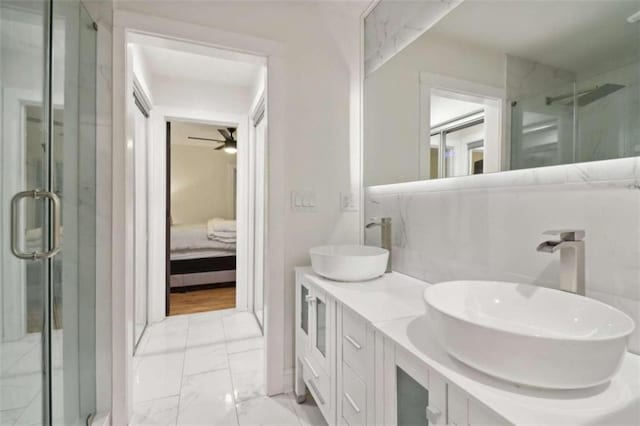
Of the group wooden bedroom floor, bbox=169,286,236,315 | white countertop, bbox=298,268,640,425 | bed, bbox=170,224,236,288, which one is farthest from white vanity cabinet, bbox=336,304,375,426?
bed, bbox=170,224,236,288

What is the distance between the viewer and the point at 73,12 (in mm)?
1334

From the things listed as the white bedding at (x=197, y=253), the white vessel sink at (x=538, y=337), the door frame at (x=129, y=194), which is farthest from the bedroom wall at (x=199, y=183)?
the white vessel sink at (x=538, y=337)

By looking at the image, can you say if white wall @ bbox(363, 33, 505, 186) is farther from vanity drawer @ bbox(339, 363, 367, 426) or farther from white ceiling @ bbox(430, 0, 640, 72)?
vanity drawer @ bbox(339, 363, 367, 426)

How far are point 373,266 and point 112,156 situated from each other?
4.68ft

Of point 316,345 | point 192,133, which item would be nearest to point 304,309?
point 316,345

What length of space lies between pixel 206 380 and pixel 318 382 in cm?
92

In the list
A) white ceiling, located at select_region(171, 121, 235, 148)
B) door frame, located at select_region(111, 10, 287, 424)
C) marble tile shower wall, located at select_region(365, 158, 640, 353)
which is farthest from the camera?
white ceiling, located at select_region(171, 121, 235, 148)

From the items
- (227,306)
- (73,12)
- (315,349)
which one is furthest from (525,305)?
(227,306)

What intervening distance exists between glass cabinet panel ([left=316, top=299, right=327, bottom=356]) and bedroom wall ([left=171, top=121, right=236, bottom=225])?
5270 mm

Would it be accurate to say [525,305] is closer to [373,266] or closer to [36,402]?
[373,266]

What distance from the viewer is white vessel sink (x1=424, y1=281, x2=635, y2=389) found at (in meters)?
0.51

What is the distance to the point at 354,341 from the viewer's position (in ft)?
3.42

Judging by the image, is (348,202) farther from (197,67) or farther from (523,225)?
(197,67)

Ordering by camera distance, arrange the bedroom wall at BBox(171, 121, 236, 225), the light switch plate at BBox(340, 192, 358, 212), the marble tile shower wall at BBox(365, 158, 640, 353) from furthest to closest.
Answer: the bedroom wall at BBox(171, 121, 236, 225) → the light switch plate at BBox(340, 192, 358, 212) → the marble tile shower wall at BBox(365, 158, 640, 353)
